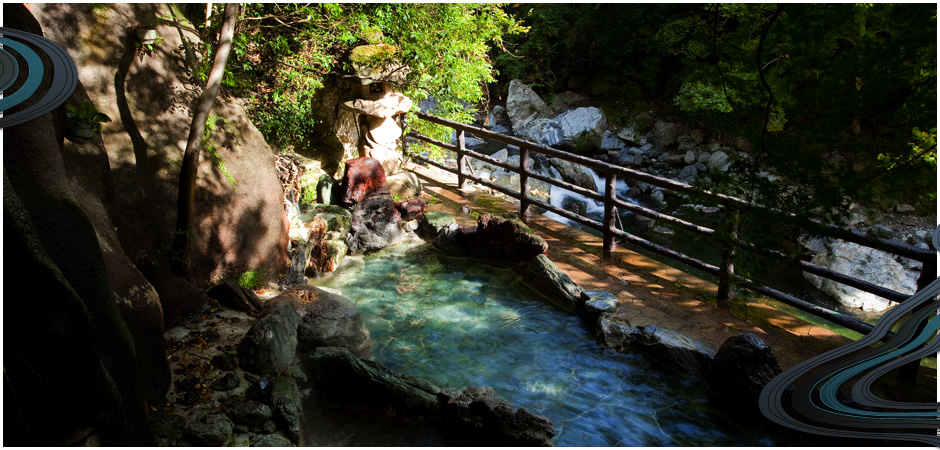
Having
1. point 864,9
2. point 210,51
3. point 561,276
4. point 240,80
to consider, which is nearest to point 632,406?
point 561,276

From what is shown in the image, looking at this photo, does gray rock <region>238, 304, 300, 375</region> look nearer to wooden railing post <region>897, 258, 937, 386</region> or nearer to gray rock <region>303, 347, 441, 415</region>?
gray rock <region>303, 347, 441, 415</region>

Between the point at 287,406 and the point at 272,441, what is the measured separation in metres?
0.26

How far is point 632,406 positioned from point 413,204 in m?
4.06

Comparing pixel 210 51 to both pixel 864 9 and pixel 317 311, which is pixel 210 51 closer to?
pixel 317 311

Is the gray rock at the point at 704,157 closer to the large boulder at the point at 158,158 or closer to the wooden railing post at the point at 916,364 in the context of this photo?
the wooden railing post at the point at 916,364

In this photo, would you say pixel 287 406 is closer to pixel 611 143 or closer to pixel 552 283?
pixel 552 283

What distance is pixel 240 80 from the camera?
6312 mm

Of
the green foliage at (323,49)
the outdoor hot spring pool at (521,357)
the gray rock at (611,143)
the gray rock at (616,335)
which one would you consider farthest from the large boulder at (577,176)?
the gray rock at (616,335)

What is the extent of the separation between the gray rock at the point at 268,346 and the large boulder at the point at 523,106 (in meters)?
12.5

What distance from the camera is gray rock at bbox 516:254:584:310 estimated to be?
521cm

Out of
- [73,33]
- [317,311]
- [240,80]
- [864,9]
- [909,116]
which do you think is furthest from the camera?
[240,80]

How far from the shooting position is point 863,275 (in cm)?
762

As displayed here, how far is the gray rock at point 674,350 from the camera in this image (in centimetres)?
415
